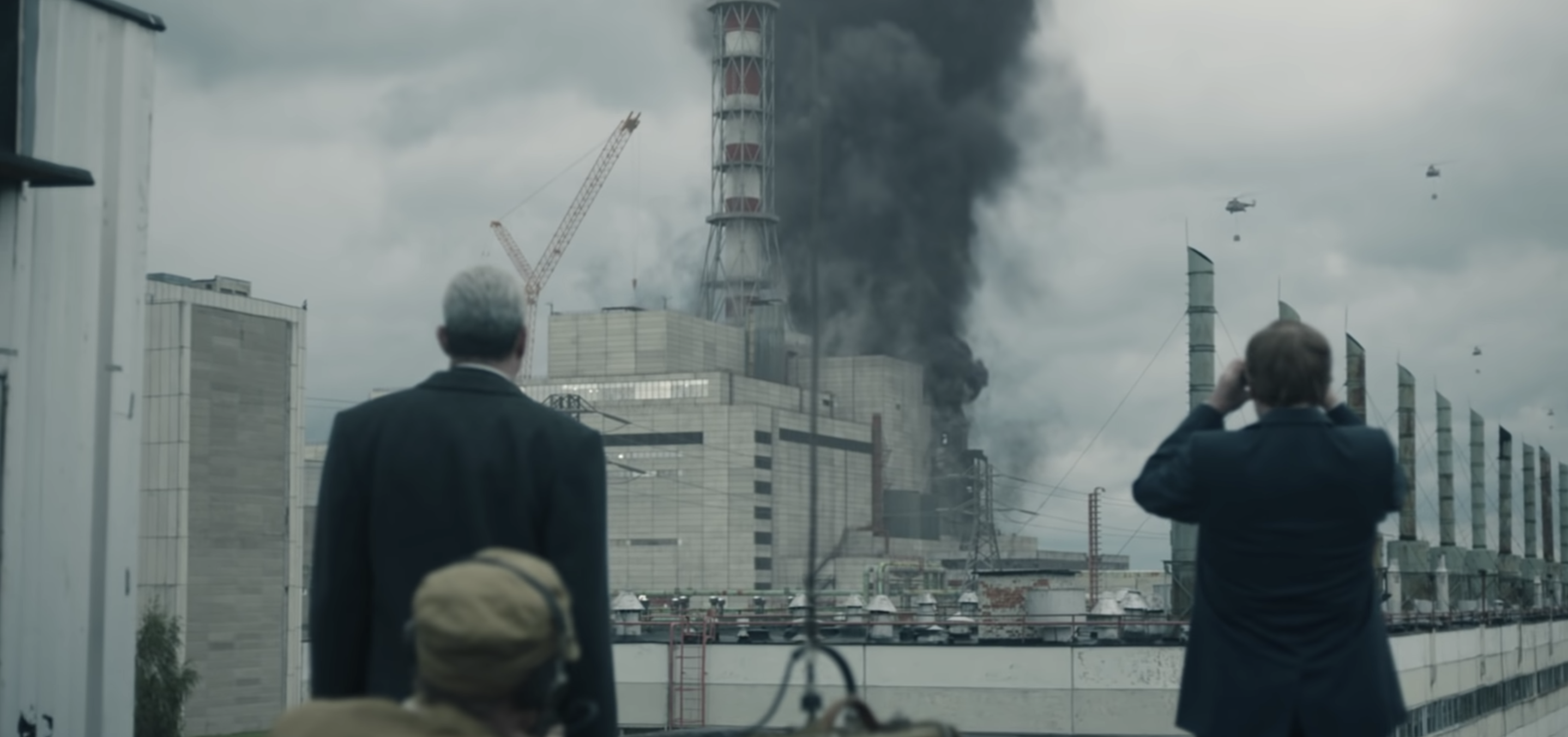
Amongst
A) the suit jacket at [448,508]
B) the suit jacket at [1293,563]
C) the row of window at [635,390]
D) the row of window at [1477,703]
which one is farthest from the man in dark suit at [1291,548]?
the row of window at [635,390]

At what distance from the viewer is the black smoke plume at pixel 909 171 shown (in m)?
134

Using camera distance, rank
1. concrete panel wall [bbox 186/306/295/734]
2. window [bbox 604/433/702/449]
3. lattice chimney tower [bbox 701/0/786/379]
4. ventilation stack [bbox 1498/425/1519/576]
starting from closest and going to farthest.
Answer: concrete panel wall [bbox 186/306/295/734]
ventilation stack [bbox 1498/425/1519/576]
window [bbox 604/433/702/449]
lattice chimney tower [bbox 701/0/786/379]

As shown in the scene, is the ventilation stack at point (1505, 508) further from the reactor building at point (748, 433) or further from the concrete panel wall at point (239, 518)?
the concrete panel wall at point (239, 518)

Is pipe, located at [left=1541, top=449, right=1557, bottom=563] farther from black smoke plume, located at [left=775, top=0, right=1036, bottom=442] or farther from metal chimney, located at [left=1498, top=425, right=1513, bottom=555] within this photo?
black smoke plume, located at [left=775, top=0, right=1036, bottom=442]

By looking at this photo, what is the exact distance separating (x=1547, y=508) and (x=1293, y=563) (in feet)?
339

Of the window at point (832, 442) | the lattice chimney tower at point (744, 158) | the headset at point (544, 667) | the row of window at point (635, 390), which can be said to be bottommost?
the headset at point (544, 667)

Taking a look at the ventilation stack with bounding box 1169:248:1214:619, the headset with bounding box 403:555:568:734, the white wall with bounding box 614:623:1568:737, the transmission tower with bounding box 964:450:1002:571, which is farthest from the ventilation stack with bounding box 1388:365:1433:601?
the headset with bounding box 403:555:568:734

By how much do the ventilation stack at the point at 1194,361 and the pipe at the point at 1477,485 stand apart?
120 ft

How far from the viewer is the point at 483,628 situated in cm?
230

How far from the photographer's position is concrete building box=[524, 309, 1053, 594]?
11212 cm

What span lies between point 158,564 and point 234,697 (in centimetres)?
472

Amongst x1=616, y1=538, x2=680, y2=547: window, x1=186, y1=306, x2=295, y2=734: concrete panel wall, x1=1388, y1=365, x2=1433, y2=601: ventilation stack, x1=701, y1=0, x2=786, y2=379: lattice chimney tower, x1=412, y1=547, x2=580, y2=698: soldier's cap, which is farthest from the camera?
x1=701, y1=0, x2=786, y2=379: lattice chimney tower

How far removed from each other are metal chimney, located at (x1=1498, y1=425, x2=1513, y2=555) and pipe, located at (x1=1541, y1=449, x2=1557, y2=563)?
36.1ft

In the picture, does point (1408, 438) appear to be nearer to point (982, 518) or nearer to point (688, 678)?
point (688, 678)
